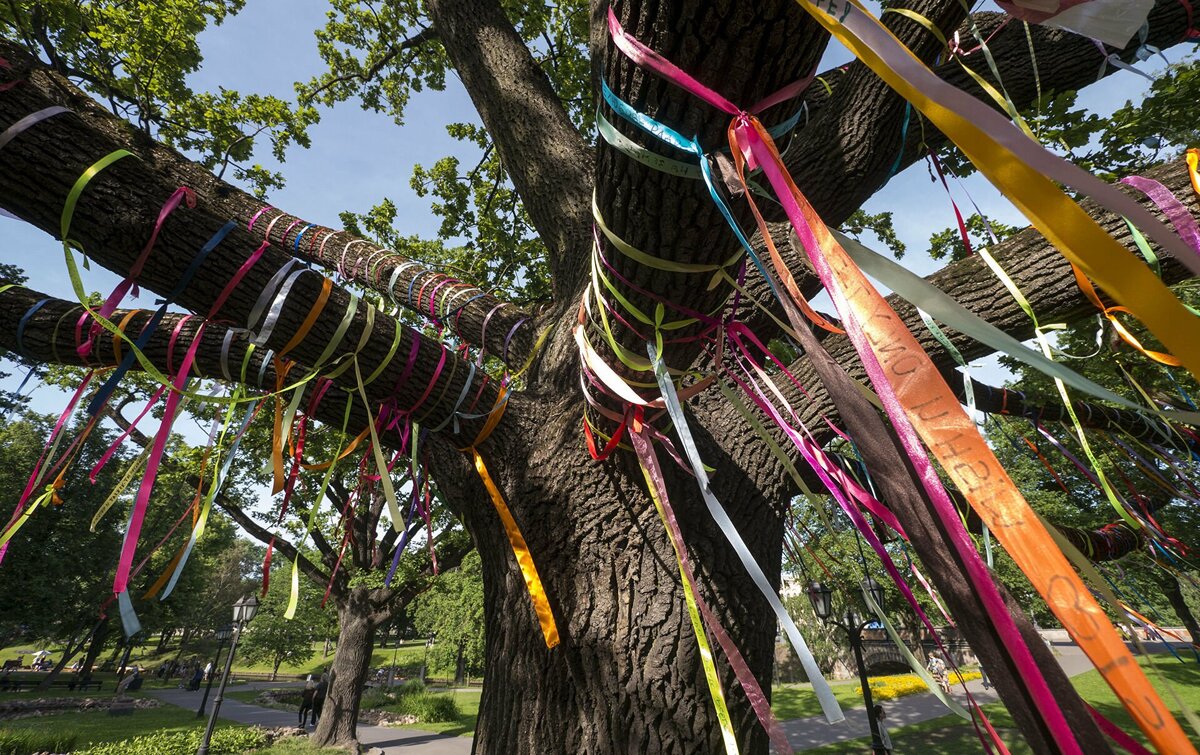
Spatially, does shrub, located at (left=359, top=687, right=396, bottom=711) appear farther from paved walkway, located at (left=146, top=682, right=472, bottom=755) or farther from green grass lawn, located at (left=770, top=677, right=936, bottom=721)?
green grass lawn, located at (left=770, top=677, right=936, bottom=721)

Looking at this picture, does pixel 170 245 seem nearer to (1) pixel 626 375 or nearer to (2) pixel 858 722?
(1) pixel 626 375

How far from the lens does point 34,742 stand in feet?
30.9

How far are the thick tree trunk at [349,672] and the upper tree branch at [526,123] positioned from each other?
10030 mm

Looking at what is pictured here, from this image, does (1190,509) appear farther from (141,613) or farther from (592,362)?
(141,613)

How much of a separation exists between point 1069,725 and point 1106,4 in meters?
1.15

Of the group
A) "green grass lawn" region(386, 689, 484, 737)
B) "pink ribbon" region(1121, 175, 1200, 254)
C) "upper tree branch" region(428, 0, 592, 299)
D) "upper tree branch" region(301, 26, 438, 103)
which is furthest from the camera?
"green grass lawn" region(386, 689, 484, 737)

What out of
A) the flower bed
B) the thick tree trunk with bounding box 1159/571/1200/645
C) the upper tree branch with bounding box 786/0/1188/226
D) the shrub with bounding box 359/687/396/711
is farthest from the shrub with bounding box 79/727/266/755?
the thick tree trunk with bounding box 1159/571/1200/645

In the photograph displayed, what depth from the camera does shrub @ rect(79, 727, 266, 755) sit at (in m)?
8.98

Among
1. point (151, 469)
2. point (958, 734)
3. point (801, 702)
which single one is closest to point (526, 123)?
point (151, 469)

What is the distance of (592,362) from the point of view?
70.8 inches

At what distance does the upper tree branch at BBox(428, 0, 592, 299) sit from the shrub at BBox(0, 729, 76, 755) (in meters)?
13.2

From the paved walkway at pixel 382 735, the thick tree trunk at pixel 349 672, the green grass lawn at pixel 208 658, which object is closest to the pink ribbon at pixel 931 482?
the thick tree trunk at pixel 349 672

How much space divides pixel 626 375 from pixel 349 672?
37.1 feet

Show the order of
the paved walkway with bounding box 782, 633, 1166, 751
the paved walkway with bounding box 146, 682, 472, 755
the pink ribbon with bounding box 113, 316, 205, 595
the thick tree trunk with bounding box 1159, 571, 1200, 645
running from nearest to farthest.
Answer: the pink ribbon with bounding box 113, 316, 205, 595 → the paved walkway with bounding box 782, 633, 1166, 751 → the paved walkway with bounding box 146, 682, 472, 755 → the thick tree trunk with bounding box 1159, 571, 1200, 645
